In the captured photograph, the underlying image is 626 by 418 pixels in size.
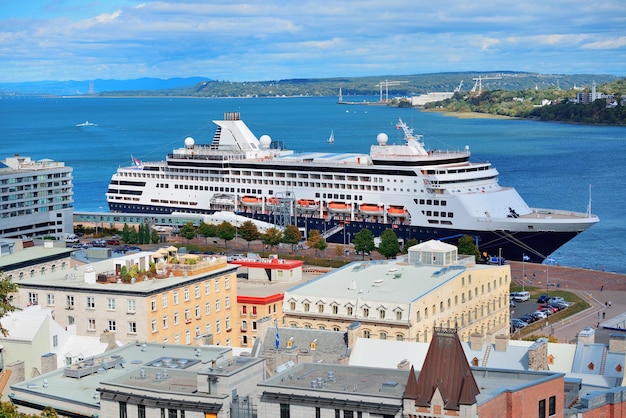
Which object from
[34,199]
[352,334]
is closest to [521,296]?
[352,334]

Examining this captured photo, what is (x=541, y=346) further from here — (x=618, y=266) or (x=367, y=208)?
(x=367, y=208)

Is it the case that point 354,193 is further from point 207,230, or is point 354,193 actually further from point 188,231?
point 188,231

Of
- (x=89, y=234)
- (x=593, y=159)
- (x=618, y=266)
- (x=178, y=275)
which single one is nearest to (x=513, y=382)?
(x=178, y=275)

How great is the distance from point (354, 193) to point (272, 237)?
1228 centimetres

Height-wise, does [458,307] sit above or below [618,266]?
above

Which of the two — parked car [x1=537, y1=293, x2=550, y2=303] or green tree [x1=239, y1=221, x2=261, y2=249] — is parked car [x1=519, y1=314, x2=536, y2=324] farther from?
green tree [x1=239, y1=221, x2=261, y2=249]

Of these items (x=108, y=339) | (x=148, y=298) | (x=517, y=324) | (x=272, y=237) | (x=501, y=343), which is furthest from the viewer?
(x=272, y=237)

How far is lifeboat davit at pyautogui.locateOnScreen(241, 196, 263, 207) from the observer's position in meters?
105

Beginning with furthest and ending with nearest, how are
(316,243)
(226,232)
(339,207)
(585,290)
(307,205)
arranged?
1. (307,205)
2. (339,207)
3. (226,232)
4. (316,243)
5. (585,290)

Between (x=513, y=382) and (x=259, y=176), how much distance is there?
79143mm

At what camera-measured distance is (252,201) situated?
10562 cm

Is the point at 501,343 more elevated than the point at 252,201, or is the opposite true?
the point at 501,343

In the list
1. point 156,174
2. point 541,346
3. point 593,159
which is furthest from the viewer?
point 593,159

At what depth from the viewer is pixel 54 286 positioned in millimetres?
43875
